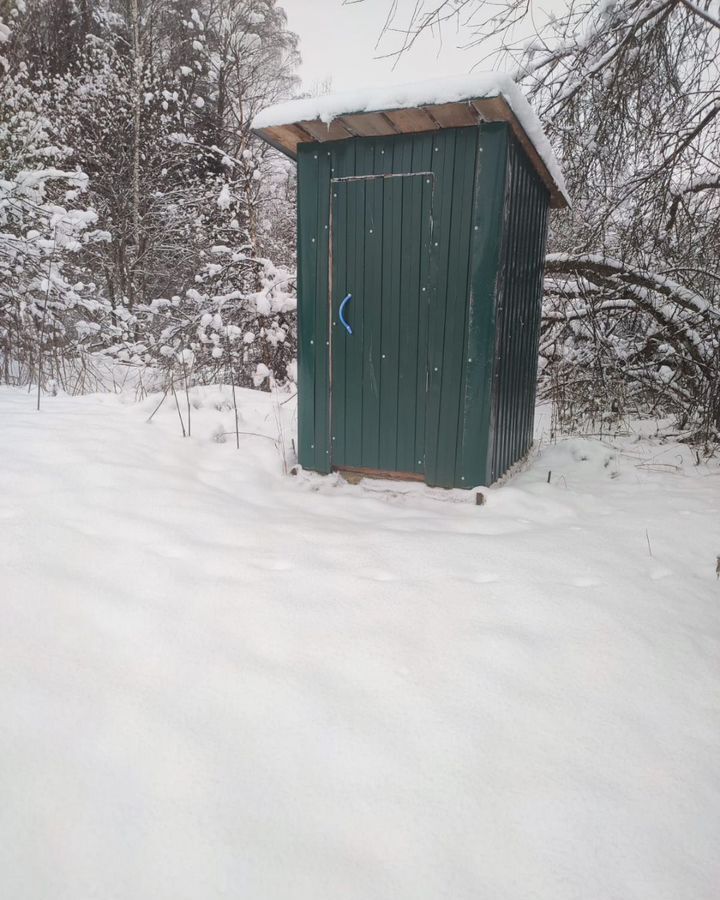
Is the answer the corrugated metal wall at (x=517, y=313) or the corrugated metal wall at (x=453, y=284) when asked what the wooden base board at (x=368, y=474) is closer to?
the corrugated metal wall at (x=453, y=284)

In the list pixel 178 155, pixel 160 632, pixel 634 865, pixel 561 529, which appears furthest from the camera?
pixel 178 155

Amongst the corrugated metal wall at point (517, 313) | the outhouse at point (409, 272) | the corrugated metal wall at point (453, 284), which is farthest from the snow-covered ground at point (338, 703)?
the corrugated metal wall at point (517, 313)

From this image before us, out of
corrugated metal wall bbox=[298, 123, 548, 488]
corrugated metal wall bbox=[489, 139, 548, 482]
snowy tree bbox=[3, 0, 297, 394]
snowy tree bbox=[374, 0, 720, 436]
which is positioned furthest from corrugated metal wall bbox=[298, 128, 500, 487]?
snowy tree bbox=[3, 0, 297, 394]

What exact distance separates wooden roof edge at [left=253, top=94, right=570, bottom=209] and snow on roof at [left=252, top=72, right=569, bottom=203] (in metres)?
0.02

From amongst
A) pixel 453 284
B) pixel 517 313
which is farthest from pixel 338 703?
pixel 517 313

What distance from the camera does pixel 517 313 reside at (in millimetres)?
3887

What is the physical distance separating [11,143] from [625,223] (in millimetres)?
9083

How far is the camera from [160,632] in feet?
5.58

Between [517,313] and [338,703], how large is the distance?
308 cm

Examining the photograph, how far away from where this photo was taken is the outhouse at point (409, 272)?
3105 mm

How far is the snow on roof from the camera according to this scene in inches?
109

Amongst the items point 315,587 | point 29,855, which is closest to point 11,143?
point 315,587

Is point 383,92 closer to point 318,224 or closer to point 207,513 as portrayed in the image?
point 318,224

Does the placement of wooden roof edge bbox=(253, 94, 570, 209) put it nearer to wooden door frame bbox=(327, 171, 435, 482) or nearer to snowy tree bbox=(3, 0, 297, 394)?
wooden door frame bbox=(327, 171, 435, 482)
